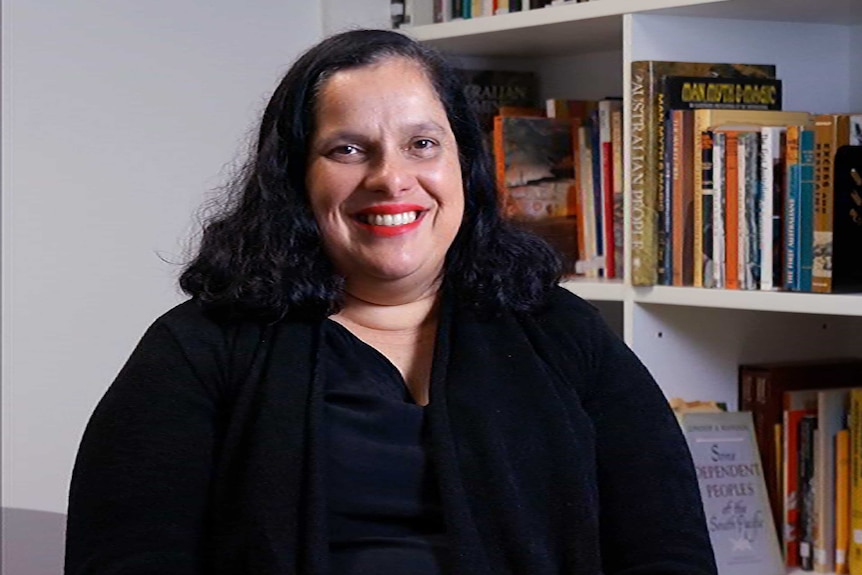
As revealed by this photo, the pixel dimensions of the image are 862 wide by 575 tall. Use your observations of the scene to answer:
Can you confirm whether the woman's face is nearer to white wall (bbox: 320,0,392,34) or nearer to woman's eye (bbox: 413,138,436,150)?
woman's eye (bbox: 413,138,436,150)

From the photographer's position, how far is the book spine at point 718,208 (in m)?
1.92

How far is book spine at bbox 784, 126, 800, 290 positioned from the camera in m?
1.84

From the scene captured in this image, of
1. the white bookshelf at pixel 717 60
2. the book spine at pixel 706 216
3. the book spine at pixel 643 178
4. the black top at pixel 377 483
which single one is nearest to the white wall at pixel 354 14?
the white bookshelf at pixel 717 60

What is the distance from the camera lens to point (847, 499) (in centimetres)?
200

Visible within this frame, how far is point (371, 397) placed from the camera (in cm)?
Result: 151

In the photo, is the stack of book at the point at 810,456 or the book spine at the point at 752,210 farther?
the stack of book at the point at 810,456

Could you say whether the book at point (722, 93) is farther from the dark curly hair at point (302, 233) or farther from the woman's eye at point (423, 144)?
the woman's eye at point (423, 144)

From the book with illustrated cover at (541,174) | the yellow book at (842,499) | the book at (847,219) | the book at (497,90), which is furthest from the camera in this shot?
the book at (497,90)

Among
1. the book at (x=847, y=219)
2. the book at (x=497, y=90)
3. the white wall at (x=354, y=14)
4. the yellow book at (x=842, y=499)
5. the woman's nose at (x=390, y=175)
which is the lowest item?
the yellow book at (x=842, y=499)

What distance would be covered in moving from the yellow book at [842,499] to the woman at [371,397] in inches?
19.9

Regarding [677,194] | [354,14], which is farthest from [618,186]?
[354,14]

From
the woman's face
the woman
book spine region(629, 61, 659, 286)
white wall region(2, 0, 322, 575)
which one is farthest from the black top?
white wall region(2, 0, 322, 575)

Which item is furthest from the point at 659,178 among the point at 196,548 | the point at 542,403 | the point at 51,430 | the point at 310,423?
the point at 51,430

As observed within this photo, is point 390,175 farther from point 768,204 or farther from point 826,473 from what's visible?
point 826,473
